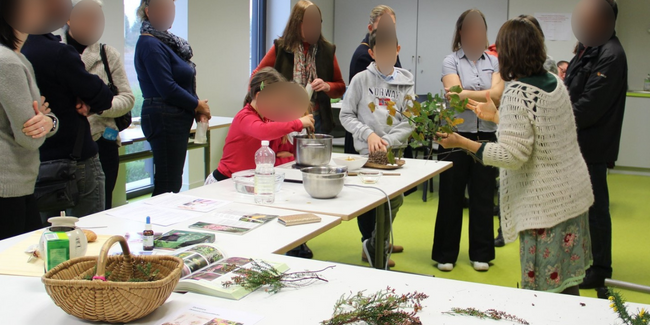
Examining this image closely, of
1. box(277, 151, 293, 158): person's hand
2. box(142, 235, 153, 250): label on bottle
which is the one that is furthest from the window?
box(142, 235, 153, 250): label on bottle

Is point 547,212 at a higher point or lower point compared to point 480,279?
higher

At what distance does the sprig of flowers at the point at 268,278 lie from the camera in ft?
4.67

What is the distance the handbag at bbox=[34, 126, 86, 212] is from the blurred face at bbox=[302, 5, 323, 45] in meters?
1.57

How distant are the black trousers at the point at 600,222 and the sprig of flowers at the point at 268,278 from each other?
2.25 metres

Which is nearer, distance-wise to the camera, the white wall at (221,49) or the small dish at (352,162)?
the small dish at (352,162)

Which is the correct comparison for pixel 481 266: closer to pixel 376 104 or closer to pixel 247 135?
pixel 376 104

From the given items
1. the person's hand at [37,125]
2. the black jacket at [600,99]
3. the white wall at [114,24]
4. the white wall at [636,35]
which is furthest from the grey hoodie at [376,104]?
the white wall at [636,35]

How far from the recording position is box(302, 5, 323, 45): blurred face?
3.50 meters

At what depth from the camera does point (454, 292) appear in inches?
56.0

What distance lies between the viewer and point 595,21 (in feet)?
10.1

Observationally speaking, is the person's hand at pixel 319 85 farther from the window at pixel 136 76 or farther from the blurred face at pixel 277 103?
the window at pixel 136 76

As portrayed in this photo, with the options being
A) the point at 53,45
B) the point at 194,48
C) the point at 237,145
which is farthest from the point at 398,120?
the point at 194,48

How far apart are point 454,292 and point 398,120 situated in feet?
6.33

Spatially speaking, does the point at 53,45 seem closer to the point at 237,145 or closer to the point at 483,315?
the point at 237,145
